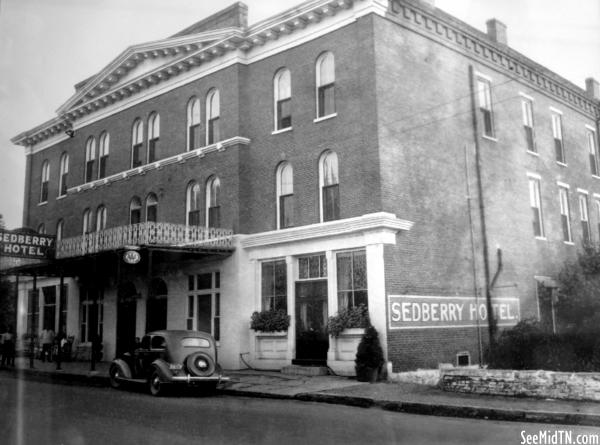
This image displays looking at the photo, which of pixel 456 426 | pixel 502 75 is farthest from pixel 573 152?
pixel 456 426

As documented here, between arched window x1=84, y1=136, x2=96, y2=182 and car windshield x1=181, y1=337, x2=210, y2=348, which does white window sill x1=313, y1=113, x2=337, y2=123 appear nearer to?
car windshield x1=181, y1=337, x2=210, y2=348

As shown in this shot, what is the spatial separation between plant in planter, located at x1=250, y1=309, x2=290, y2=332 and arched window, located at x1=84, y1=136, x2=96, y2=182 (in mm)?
13462

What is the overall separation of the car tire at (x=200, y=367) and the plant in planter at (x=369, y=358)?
393 cm

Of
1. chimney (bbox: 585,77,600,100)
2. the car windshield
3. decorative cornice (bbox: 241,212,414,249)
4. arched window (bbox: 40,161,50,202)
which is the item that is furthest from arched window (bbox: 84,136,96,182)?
chimney (bbox: 585,77,600,100)

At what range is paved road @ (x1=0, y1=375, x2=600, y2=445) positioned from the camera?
31.3ft

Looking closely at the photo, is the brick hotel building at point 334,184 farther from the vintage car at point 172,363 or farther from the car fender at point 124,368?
the vintage car at point 172,363

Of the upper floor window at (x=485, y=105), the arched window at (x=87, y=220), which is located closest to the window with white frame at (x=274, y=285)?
the upper floor window at (x=485, y=105)

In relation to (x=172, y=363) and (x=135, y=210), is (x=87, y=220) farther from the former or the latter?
(x=172, y=363)

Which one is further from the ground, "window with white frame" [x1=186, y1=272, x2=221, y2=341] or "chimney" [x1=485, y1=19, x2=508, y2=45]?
"chimney" [x1=485, y1=19, x2=508, y2=45]

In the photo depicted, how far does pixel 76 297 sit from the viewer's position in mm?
29953

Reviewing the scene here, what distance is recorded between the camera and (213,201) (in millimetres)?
23531

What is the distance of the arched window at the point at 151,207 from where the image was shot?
86.0 ft

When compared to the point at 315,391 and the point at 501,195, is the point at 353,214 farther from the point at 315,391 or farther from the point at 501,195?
the point at 501,195

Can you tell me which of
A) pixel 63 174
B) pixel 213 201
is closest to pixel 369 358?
pixel 213 201
